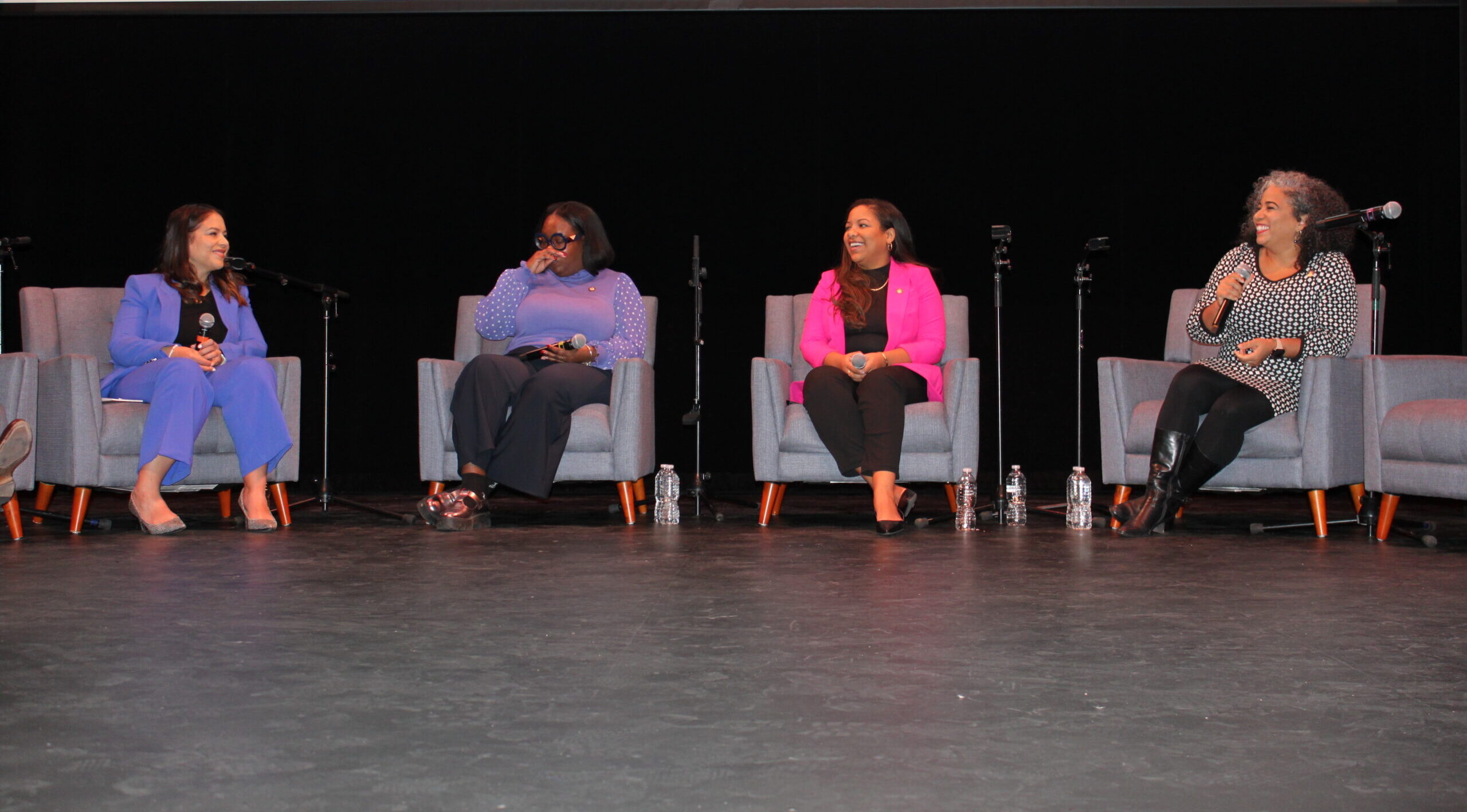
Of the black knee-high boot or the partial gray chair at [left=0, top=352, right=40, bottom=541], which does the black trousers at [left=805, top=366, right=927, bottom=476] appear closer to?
the black knee-high boot

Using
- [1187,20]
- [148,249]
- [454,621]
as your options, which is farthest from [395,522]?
[1187,20]

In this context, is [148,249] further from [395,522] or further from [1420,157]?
[1420,157]

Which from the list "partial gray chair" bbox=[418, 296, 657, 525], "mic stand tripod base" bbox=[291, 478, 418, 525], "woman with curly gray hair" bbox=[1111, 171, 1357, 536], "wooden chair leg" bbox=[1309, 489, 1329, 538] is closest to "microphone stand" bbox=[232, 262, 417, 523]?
"mic stand tripod base" bbox=[291, 478, 418, 525]

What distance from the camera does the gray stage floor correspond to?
1.22m

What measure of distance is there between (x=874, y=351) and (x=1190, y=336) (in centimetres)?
104

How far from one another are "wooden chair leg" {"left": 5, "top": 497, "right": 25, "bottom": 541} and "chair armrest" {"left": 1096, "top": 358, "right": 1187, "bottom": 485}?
3184 mm

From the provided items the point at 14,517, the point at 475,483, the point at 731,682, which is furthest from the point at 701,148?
the point at 731,682

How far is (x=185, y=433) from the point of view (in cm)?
368

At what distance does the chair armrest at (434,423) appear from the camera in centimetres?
406

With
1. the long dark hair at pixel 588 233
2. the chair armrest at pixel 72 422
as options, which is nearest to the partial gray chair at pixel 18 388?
the chair armrest at pixel 72 422

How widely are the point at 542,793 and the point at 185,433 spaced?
2888 mm

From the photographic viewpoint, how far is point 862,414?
3.89 meters

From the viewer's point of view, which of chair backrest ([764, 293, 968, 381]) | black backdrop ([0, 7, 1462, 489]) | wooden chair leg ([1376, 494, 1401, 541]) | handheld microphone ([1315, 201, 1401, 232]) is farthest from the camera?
black backdrop ([0, 7, 1462, 489])

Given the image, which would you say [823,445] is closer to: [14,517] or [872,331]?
[872,331]
